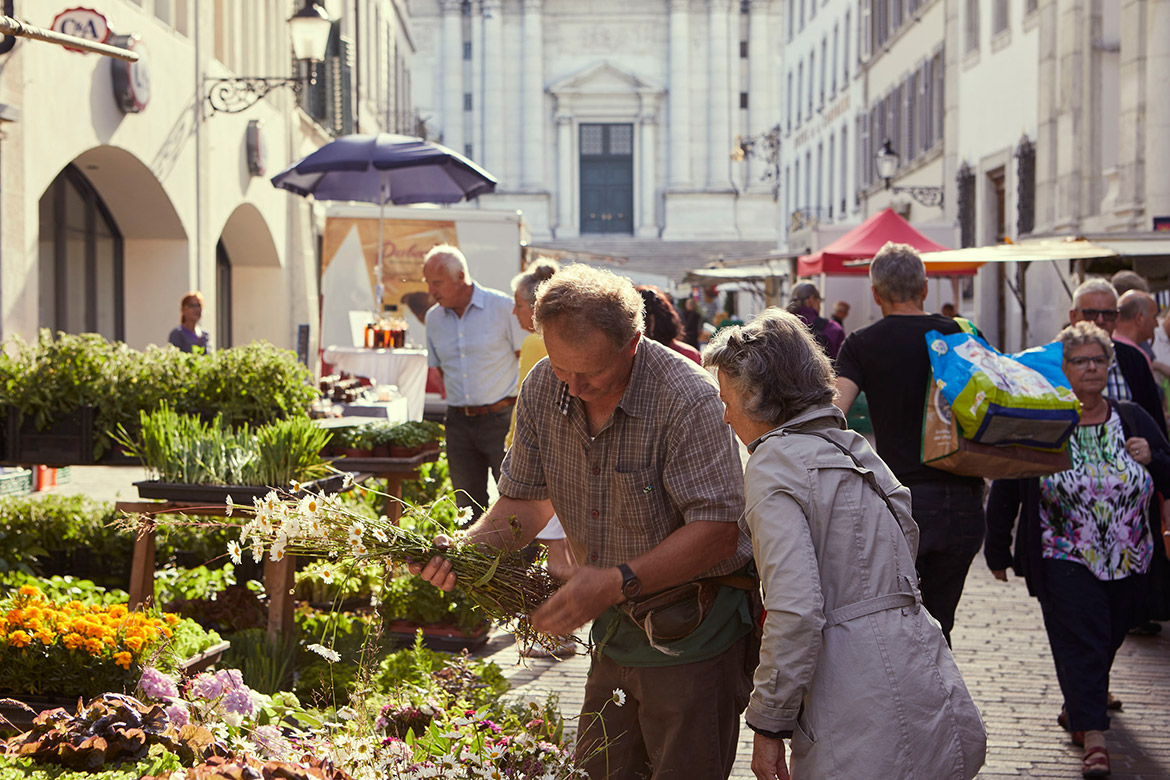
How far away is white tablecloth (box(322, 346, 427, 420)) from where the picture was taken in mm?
12172

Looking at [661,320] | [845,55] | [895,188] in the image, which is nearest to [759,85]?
[845,55]

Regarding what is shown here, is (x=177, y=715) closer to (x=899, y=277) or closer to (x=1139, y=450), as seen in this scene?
(x=899, y=277)

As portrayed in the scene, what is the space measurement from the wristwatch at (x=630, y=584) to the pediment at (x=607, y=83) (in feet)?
191

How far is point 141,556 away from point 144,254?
10869 mm

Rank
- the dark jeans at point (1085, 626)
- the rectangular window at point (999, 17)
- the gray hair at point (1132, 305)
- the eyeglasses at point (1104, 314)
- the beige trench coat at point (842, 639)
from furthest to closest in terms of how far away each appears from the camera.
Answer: the rectangular window at point (999, 17)
the gray hair at point (1132, 305)
the eyeglasses at point (1104, 314)
the dark jeans at point (1085, 626)
the beige trench coat at point (842, 639)

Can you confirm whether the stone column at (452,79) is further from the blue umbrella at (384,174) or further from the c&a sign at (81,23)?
the c&a sign at (81,23)

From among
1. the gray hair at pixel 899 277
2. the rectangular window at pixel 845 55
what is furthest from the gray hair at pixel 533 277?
the rectangular window at pixel 845 55

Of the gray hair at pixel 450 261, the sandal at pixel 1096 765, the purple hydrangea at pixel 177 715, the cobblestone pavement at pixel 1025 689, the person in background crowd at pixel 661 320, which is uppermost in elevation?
the gray hair at pixel 450 261

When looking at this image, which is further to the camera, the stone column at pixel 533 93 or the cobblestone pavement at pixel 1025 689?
the stone column at pixel 533 93

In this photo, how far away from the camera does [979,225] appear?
24297 millimetres

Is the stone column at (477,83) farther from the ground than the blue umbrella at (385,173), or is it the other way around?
the stone column at (477,83)

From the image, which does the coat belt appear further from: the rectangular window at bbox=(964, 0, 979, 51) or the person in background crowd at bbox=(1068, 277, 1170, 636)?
the rectangular window at bbox=(964, 0, 979, 51)

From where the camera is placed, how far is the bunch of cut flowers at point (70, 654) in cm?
411

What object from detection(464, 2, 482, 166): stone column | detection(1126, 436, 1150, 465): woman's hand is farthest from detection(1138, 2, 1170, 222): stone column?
detection(464, 2, 482, 166): stone column
